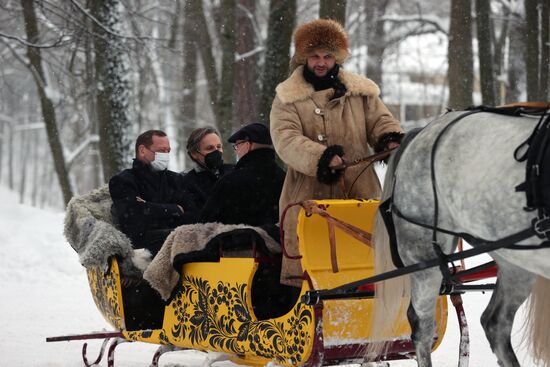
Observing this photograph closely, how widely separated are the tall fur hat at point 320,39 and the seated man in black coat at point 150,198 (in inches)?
72.1

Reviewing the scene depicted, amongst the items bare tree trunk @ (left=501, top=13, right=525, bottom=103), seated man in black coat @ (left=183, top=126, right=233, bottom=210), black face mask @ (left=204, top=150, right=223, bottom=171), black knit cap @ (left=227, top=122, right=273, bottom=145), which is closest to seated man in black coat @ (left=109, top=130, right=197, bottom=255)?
seated man in black coat @ (left=183, top=126, right=233, bottom=210)

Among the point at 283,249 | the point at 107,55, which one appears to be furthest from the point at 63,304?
the point at 283,249

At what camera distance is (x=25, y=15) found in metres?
15.6

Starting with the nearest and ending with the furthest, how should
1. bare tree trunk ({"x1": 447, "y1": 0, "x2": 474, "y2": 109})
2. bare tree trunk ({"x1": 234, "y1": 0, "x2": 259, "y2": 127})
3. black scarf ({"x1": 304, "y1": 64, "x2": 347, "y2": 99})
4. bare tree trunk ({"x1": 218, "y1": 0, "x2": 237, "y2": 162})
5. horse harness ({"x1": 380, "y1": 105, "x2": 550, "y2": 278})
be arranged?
horse harness ({"x1": 380, "y1": 105, "x2": 550, "y2": 278}) → black scarf ({"x1": 304, "y1": 64, "x2": 347, "y2": 99}) → bare tree trunk ({"x1": 447, "y1": 0, "x2": 474, "y2": 109}) → bare tree trunk ({"x1": 234, "y1": 0, "x2": 259, "y2": 127}) → bare tree trunk ({"x1": 218, "y1": 0, "x2": 237, "y2": 162})

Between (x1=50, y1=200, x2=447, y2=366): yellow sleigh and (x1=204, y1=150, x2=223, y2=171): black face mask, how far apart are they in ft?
4.69

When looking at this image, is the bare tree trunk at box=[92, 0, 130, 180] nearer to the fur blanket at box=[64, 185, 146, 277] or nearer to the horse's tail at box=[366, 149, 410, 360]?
the fur blanket at box=[64, 185, 146, 277]

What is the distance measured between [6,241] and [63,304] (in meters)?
3.66

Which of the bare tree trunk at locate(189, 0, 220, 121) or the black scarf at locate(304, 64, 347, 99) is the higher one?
the bare tree trunk at locate(189, 0, 220, 121)

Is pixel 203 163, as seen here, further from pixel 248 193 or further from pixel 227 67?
pixel 227 67

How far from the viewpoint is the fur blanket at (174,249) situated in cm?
570

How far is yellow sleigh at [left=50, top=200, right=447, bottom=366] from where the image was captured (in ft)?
16.4

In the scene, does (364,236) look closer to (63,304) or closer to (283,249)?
(283,249)

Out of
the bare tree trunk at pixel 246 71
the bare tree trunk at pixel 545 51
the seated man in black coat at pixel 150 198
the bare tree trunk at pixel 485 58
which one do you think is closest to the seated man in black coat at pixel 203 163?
the seated man in black coat at pixel 150 198

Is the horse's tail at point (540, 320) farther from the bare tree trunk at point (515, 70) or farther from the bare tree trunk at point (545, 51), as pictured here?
the bare tree trunk at point (515, 70)
